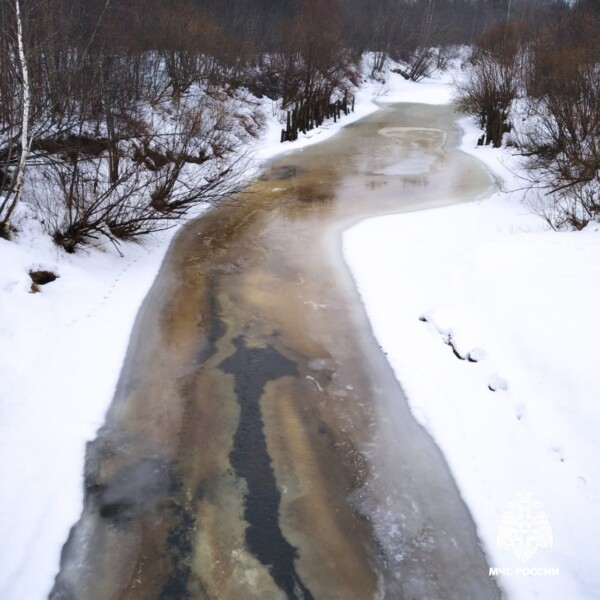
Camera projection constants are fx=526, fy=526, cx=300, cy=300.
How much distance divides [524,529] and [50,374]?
530 cm

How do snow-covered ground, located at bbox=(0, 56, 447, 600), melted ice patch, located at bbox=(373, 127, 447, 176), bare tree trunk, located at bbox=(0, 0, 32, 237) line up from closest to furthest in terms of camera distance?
1. snow-covered ground, located at bbox=(0, 56, 447, 600)
2. bare tree trunk, located at bbox=(0, 0, 32, 237)
3. melted ice patch, located at bbox=(373, 127, 447, 176)

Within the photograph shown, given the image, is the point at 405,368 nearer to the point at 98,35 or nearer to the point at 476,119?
the point at 98,35

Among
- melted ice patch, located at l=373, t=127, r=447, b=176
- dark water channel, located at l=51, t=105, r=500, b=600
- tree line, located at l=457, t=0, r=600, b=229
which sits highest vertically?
tree line, located at l=457, t=0, r=600, b=229

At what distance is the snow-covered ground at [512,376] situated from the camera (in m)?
4.45

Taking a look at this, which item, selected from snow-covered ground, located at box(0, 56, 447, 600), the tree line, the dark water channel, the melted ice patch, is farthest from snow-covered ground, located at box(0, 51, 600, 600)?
the melted ice patch

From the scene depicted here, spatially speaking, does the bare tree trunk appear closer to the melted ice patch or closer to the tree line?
the tree line

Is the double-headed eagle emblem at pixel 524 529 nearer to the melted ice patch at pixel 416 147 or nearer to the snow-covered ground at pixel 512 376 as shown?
the snow-covered ground at pixel 512 376

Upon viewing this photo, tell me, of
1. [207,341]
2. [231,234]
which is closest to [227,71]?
[231,234]

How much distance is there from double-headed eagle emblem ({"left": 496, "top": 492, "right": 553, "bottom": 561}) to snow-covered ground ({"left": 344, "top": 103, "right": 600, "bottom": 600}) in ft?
0.03

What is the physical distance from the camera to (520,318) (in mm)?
6789

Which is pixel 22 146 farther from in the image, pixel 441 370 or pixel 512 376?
pixel 512 376

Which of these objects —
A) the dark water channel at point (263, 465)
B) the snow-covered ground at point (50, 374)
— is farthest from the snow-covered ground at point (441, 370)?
the dark water channel at point (263, 465)

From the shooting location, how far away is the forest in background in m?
9.61

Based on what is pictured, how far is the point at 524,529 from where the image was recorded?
4531 millimetres
